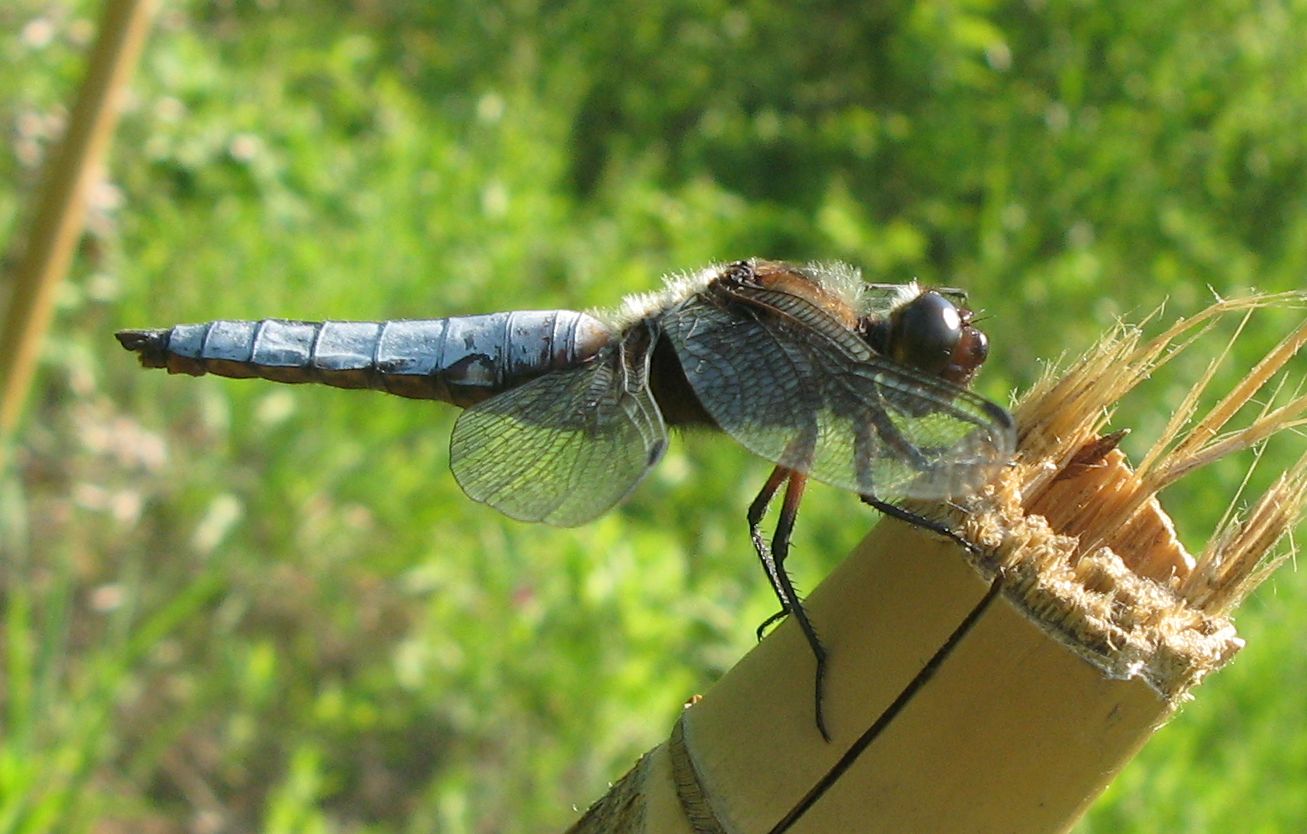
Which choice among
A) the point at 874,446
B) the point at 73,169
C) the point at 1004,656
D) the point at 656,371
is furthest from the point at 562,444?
the point at 1004,656

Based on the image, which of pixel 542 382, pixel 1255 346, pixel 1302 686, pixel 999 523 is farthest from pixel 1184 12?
pixel 999 523

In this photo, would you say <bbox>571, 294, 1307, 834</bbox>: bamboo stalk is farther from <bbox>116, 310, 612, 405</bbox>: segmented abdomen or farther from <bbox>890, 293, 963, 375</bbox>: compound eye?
<bbox>116, 310, 612, 405</bbox>: segmented abdomen

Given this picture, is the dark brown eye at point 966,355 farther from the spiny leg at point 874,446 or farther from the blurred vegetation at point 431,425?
the blurred vegetation at point 431,425

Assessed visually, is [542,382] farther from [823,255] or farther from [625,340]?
[823,255]

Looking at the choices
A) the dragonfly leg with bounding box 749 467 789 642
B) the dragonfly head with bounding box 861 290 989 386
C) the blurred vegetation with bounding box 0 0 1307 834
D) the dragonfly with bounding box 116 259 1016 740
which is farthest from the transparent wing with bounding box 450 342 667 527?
the blurred vegetation with bounding box 0 0 1307 834

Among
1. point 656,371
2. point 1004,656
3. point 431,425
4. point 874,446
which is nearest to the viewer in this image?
point 1004,656

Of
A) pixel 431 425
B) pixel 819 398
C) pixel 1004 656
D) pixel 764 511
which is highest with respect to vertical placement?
pixel 1004 656

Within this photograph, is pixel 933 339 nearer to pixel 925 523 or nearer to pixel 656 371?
pixel 656 371

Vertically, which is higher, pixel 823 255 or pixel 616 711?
pixel 823 255
